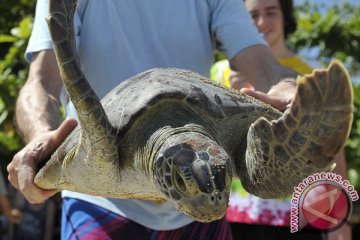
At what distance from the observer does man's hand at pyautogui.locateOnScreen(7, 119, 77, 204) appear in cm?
119

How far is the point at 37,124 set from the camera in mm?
1353

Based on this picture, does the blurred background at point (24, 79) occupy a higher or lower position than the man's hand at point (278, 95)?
lower

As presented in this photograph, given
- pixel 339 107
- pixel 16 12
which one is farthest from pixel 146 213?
pixel 16 12

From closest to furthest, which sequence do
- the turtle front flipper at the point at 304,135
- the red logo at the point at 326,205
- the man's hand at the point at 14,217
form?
the turtle front flipper at the point at 304,135 < the red logo at the point at 326,205 < the man's hand at the point at 14,217

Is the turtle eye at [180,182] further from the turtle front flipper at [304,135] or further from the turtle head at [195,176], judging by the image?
the turtle front flipper at [304,135]

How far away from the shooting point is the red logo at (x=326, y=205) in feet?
4.28

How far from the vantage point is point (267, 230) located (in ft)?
8.27

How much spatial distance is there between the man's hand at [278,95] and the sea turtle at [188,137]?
0.38ft

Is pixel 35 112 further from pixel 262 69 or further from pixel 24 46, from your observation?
pixel 24 46

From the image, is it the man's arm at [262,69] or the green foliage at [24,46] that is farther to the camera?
the green foliage at [24,46]

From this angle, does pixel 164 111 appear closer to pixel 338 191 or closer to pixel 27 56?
pixel 338 191

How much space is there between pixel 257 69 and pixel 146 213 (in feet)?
1.55

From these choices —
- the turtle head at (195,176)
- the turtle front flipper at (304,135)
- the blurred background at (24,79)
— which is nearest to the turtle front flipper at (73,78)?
the turtle head at (195,176)

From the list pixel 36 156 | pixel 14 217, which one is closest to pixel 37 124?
pixel 36 156
